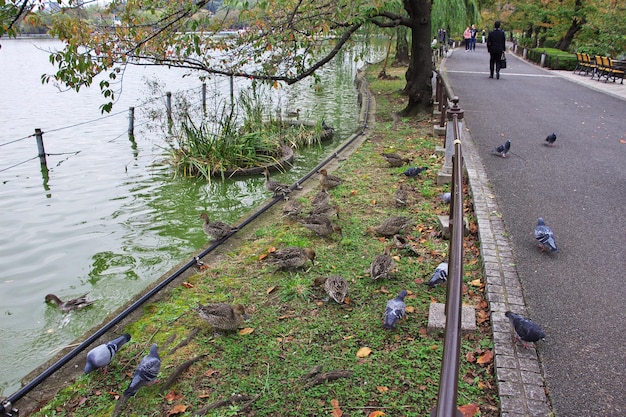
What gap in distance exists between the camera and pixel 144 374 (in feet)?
12.6

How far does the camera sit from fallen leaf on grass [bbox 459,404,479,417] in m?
3.40

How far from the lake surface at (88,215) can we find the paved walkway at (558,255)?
4319mm

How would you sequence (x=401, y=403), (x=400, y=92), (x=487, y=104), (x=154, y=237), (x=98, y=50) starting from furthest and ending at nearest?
(x=400, y=92), (x=487, y=104), (x=154, y=237), (x=98, y=50), (x=401, y=403)

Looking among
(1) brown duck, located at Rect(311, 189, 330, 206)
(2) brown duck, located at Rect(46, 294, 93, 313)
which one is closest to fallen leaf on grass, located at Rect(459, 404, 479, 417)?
(1) brown duck, located at Rect(311, 189, 330, 206)

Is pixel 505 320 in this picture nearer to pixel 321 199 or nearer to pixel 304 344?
pixel 304 344

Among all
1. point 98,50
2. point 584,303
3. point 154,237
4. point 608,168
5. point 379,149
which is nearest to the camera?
point 584,303

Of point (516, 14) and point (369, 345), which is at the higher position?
point (516, 14)

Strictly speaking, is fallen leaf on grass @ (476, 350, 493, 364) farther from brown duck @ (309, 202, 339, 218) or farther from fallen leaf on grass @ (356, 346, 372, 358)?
Result: brown duck @ (309, 202, 339, 218)

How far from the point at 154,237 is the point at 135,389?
439 cm

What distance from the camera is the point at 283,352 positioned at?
430 cm

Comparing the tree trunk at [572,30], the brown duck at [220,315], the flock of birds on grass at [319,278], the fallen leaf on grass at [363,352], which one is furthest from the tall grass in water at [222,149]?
the tree trunk at [572,30]

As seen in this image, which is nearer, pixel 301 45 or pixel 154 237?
pixel 154 237

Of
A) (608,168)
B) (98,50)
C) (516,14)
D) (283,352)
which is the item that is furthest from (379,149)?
(516,14)

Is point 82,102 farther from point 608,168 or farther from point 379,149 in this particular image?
point 608,168
